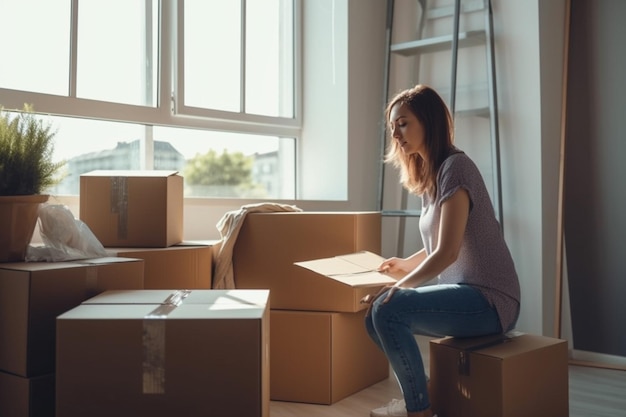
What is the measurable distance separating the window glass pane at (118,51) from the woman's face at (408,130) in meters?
1.23

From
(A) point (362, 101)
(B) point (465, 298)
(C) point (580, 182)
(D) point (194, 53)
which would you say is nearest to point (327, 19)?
(A) point (362, 101)

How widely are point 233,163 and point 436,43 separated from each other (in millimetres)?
1122

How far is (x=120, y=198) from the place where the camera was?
86.4 inches

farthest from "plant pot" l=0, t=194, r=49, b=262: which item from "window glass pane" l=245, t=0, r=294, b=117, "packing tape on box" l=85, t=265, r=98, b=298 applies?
"window glass pane" l=245, t=0, r=294, b=117

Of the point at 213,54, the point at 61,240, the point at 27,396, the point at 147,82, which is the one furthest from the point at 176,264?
the point at 213,54

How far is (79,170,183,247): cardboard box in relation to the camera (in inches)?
86.2

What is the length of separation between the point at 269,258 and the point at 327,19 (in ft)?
4.92

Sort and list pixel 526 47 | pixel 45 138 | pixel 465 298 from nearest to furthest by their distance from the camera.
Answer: pixel 465 298
pixel 45 138
pixel 526 47

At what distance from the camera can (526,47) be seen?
291 centimetres

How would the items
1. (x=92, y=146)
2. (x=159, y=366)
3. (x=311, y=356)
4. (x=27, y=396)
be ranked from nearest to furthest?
(x=159, y=366), (x=27, y=396), (x=311, y=356), (x=92, y=146)

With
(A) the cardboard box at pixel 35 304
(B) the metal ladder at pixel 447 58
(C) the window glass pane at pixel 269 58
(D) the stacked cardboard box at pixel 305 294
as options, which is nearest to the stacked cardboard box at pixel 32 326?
(A) the cardboard box at pixel 35 304

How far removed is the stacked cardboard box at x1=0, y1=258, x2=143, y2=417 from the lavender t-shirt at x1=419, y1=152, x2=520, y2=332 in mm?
1050

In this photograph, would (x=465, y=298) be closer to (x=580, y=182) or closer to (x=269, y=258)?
(x=269, y=258)

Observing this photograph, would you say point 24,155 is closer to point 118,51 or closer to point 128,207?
point 128,207
